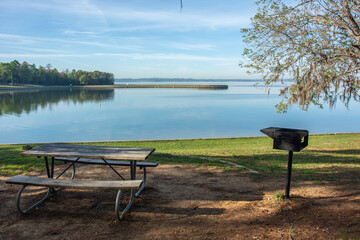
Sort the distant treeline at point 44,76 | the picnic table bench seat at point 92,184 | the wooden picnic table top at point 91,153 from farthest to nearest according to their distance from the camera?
the distant treeline at point 44,76 < the wooden picnic table top at point 91,153 < the picnic table bench seat at point 92,184

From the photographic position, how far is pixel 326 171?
6273mm

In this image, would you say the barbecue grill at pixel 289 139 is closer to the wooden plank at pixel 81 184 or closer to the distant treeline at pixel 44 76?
the wooden plank at pixel 81 184

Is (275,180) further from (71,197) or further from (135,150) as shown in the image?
(71,197)

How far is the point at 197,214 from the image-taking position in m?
3.68

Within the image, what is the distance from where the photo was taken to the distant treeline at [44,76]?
120 m

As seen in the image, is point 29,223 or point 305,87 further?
point 305,87

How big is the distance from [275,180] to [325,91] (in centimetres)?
609

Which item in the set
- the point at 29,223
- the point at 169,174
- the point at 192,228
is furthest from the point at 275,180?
the point at 29,223

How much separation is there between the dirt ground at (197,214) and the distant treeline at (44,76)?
5268 inches

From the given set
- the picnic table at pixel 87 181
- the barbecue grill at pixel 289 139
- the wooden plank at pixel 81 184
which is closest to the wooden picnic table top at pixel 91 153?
the picnic table at pixel 87 181

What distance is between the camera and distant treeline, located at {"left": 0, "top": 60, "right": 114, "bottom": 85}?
120 m

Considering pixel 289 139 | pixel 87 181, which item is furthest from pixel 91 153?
pixel 289 139

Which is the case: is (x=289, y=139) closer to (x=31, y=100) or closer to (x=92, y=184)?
(x=92, y=184)

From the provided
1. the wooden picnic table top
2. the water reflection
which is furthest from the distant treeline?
the wooden picnic table top
